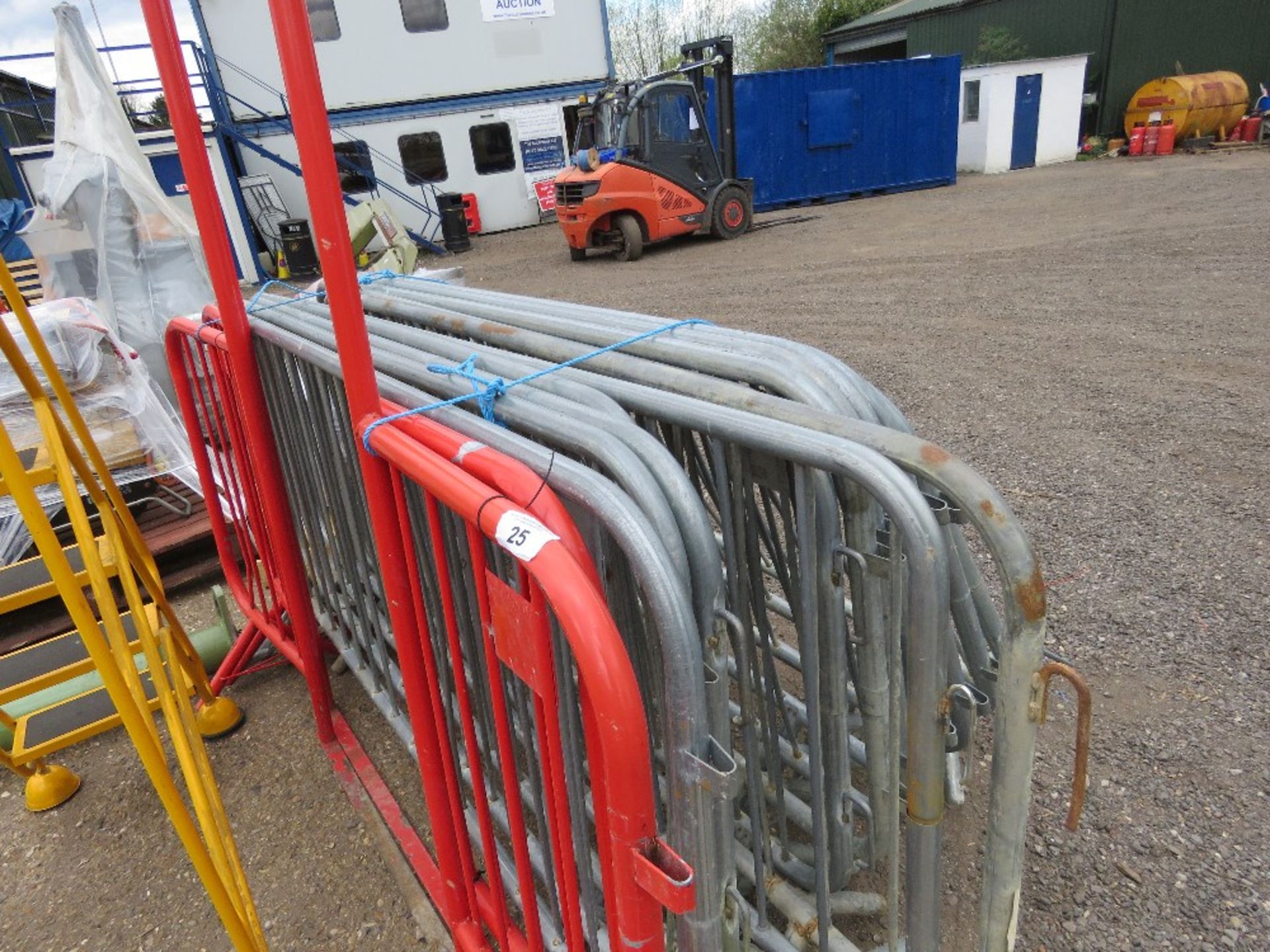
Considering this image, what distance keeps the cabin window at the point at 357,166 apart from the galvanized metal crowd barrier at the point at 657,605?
1474 centimetres

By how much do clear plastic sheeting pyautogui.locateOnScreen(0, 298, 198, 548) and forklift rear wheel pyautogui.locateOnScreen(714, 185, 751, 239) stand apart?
9.89 meters

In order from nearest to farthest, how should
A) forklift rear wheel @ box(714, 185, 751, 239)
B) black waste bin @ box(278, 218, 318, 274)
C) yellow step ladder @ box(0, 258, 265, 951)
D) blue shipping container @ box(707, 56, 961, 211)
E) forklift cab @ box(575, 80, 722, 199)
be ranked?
yellow step ladder @ box(0, 258, 265, 951) < forklift cab @ box(575, 80, 722, 199) < forklift rear wheel @ box(714, 185, 751, 239) < black waste bin @ box(278, 218, 318, 274) < blue shipping container @ box(707, 56, 961, 211)

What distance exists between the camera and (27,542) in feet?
13.3

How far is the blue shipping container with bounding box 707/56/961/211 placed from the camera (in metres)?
15.2

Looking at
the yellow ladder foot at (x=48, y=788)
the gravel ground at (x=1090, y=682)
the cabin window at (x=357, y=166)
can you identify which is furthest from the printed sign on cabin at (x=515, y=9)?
the yellow ladder foot at (x=48, y=788)

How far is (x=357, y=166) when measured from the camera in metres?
15.6

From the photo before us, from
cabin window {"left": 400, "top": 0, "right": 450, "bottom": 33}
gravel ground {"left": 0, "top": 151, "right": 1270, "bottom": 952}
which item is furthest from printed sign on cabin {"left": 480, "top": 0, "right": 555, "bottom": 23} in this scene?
gravel ground {"left": 0, "top": 151, "right": 1270, "bottom": 952}

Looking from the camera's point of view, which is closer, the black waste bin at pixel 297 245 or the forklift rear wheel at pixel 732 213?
the forklift rear wheel at pixel 732 213

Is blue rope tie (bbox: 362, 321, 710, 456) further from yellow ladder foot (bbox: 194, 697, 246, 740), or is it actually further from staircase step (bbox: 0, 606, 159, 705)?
staircase step (bbox: 0, 606, 159, 705)

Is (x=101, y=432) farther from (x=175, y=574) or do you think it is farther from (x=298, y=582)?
(x=298, y=582)

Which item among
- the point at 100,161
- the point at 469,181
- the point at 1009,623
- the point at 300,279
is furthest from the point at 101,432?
the point at 469,181

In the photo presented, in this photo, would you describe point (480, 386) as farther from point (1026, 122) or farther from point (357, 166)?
point (1026, 122)

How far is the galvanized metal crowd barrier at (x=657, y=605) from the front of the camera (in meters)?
1.08

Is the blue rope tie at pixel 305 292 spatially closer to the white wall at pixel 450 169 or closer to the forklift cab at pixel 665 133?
the forklift cab at pixel 665 133
